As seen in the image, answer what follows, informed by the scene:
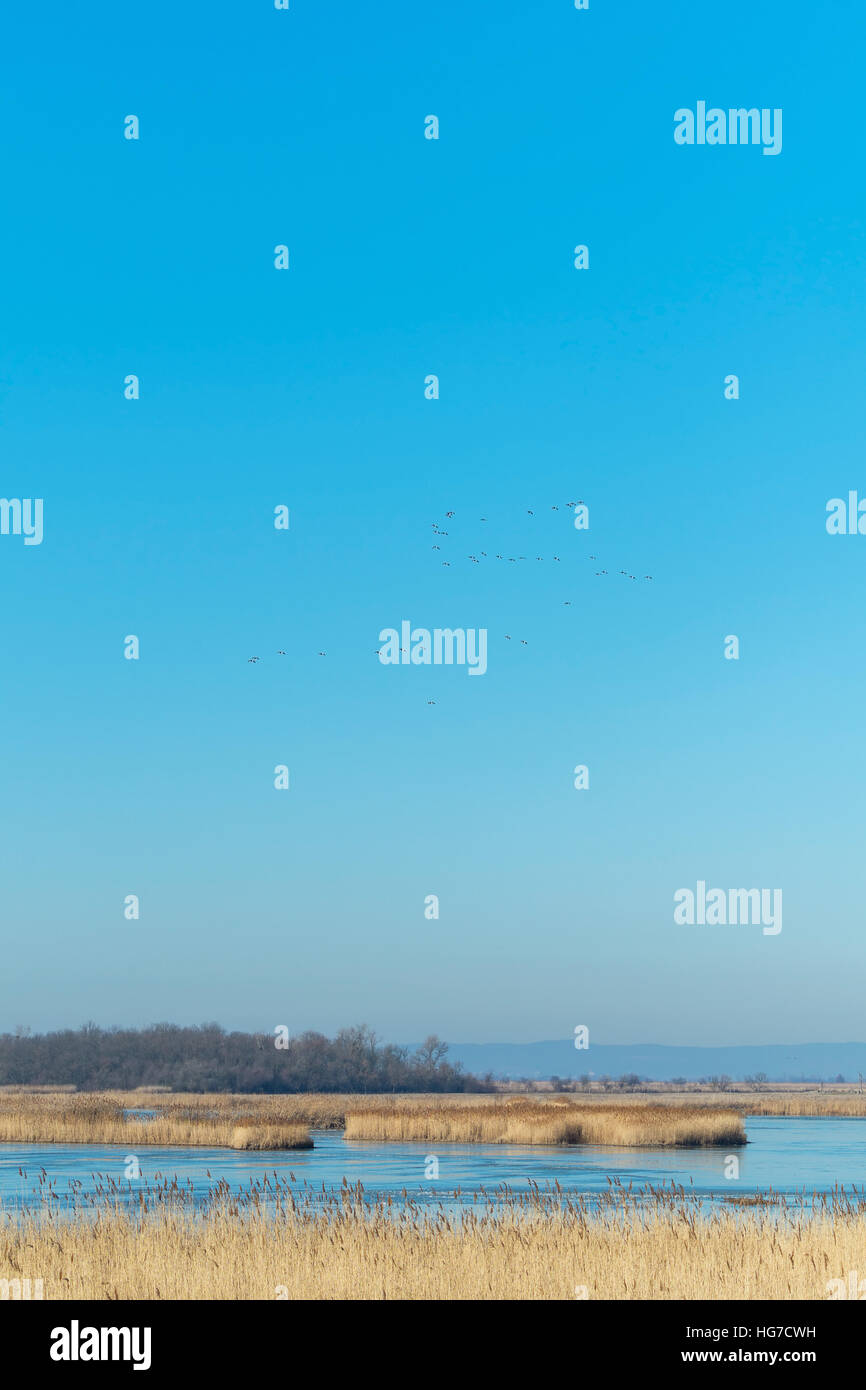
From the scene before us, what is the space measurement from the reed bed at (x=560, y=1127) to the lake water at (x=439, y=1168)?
1.30 meters

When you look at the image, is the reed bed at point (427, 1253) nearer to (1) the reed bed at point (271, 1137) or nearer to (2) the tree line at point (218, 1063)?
(1) the reed bed at point (271, 1137)

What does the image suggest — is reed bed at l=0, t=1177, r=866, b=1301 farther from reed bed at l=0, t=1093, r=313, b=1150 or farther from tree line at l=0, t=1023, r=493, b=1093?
tree line at l=0, t=1023, r=493, b=1093

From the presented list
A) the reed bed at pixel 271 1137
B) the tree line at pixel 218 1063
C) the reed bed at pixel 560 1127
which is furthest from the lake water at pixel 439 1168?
the tree line at pixel 218 1063

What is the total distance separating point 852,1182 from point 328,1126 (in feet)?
95.8

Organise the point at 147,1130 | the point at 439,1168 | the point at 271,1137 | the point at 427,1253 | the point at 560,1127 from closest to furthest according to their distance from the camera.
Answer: the point at 427,1253 < the point at 439,1168 < the point at 271,1137 < the point at 560,1127 < the point at 147,1130

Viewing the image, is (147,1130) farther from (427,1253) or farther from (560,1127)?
(427,1253)

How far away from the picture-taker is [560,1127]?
4866 centimetres

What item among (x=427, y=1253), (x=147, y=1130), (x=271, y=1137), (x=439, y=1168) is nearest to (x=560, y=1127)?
(x=271, y=1137)

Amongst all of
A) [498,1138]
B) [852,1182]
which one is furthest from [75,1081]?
[852,1182]

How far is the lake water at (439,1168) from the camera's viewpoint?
30.3m

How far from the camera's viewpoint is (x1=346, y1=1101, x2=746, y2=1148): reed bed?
47.8 m

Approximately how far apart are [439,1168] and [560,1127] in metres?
12.6

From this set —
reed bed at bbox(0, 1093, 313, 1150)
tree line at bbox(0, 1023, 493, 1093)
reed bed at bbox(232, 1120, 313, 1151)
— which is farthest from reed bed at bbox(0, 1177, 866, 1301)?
tree line at bbox(0, 1023, 493, 1093)
